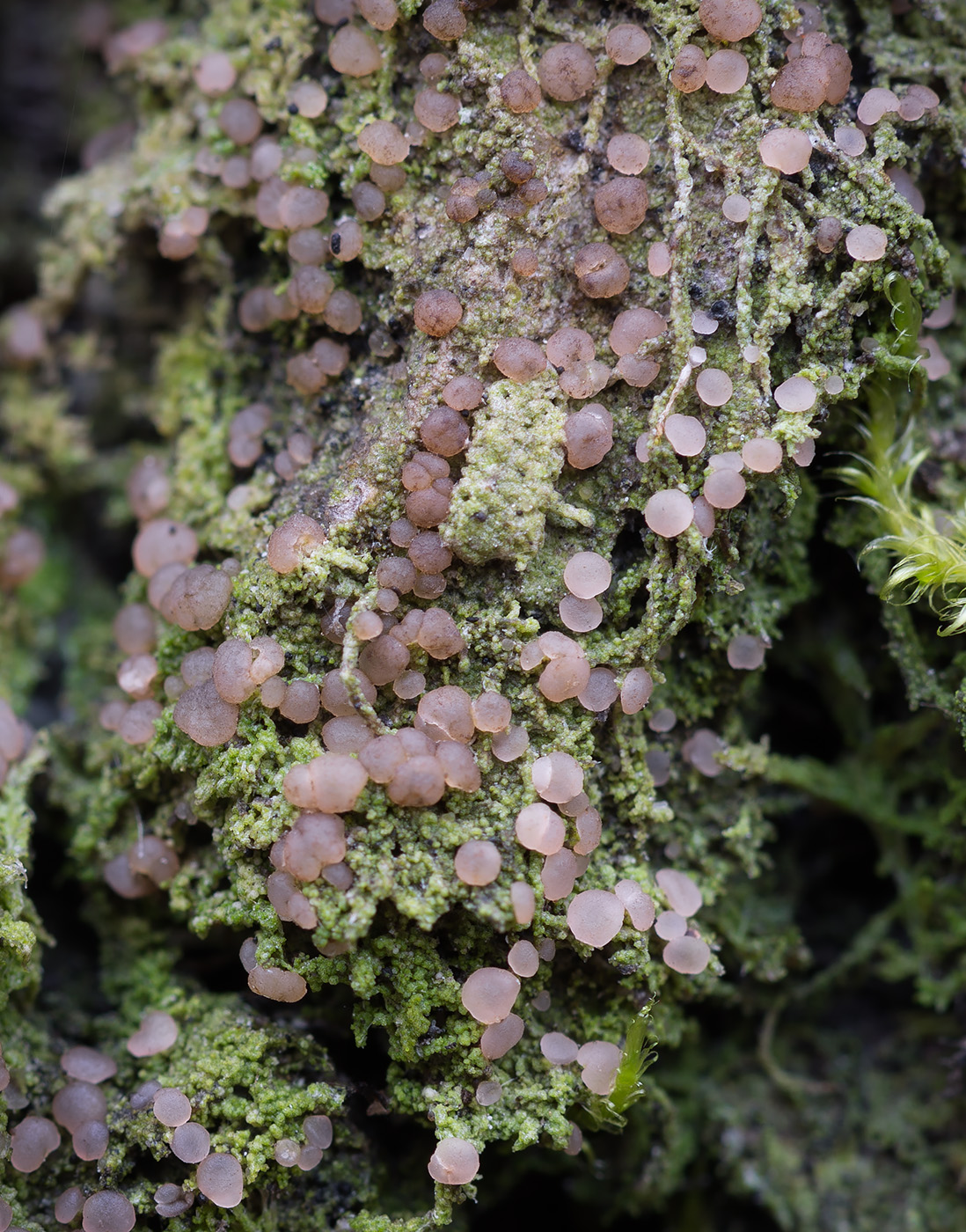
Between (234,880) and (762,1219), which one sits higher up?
(234,880)

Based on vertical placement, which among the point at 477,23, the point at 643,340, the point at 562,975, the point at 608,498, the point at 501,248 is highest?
the point at 477,23

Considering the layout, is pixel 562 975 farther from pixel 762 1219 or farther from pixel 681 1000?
pixel 762 1219

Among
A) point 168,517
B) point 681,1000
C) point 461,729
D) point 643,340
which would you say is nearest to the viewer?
point 461,729

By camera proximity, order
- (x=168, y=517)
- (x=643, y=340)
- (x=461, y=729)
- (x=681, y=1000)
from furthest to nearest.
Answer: (x=168, y=517) → (x=681, y=1000) → (x=643, y=340) → (x=461, y=729)

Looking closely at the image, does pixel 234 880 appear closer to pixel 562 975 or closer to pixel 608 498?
pixel 562 975

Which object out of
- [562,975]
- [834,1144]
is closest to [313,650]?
[562,975]

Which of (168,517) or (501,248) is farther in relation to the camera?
(168,517)

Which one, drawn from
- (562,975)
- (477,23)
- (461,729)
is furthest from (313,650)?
(477,23)
